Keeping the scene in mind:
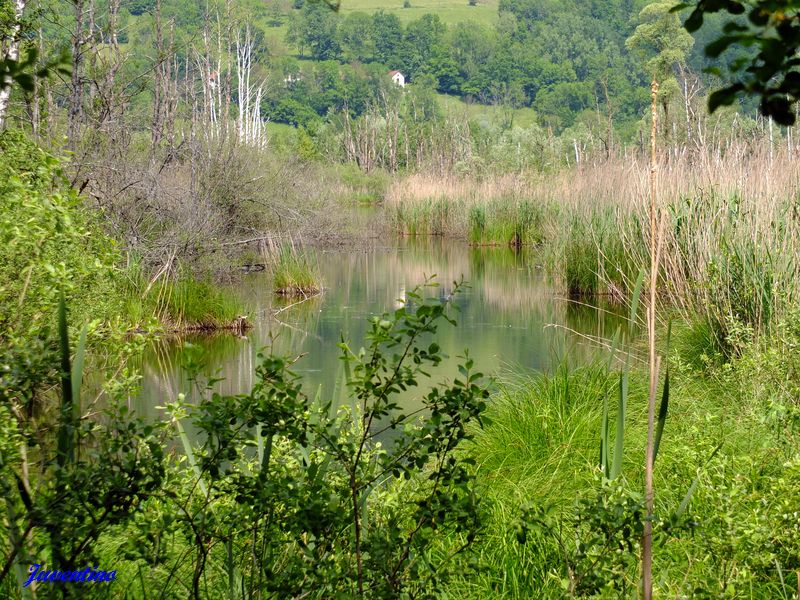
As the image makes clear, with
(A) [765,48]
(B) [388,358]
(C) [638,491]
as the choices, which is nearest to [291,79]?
(B) [388,358]

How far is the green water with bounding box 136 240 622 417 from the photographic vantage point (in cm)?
755

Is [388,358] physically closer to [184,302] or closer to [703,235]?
[703,235]

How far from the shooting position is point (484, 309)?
1102cm

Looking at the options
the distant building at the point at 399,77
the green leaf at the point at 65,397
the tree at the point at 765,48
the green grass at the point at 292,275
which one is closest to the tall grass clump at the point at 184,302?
the green grass at the point at 292,275

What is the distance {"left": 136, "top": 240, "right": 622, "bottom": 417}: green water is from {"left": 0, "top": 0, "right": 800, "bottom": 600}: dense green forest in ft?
0.20

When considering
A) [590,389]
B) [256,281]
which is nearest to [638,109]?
[256,281]

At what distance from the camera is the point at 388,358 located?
5.84 m

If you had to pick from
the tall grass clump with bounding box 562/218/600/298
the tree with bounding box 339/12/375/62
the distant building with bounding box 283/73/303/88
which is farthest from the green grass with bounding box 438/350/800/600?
the tree with bounding box 339/12/375/62

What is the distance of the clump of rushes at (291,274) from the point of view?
39.0 ft

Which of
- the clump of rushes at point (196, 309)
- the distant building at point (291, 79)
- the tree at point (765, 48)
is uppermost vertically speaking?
the distant building at point (291, 79)

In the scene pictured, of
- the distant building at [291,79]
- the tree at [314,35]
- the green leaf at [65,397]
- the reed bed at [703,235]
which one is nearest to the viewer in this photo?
the green leaf at [65,397]

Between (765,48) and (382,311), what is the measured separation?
5781mm

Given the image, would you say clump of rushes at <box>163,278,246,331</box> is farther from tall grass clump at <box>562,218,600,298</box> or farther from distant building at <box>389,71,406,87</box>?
→ distant building at <box>389,71,406,87</box>
